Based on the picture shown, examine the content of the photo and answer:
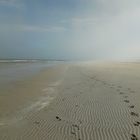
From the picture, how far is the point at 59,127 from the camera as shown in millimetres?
8266

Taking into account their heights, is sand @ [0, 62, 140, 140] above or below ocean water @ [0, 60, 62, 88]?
above

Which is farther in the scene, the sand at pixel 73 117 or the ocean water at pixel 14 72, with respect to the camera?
the ocean water at pixel 14 72

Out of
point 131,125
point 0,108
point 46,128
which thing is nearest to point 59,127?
point 46,128

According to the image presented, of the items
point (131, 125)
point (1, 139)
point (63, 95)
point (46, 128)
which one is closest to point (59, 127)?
point (46, 128)

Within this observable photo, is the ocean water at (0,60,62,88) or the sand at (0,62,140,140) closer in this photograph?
the sand at (0,62,140,140)

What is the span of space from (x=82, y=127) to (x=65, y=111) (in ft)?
7.59

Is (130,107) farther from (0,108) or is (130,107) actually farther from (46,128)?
(0,108)

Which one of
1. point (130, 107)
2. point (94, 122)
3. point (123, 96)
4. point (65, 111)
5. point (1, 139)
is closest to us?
point (1, 139)

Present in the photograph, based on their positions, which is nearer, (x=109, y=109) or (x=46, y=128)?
(x=46, y=128)

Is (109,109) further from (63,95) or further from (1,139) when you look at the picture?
(1,139)

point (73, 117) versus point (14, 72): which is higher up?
point (73, 117)

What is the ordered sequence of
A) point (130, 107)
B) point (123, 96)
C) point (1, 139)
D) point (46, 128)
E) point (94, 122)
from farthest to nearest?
point (123, 96) < point (130, 107) < point (94, 122) < point (46, 128) < point (1, 139)

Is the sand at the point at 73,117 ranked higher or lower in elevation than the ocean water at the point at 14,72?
higher

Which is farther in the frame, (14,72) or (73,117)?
(14,72)
